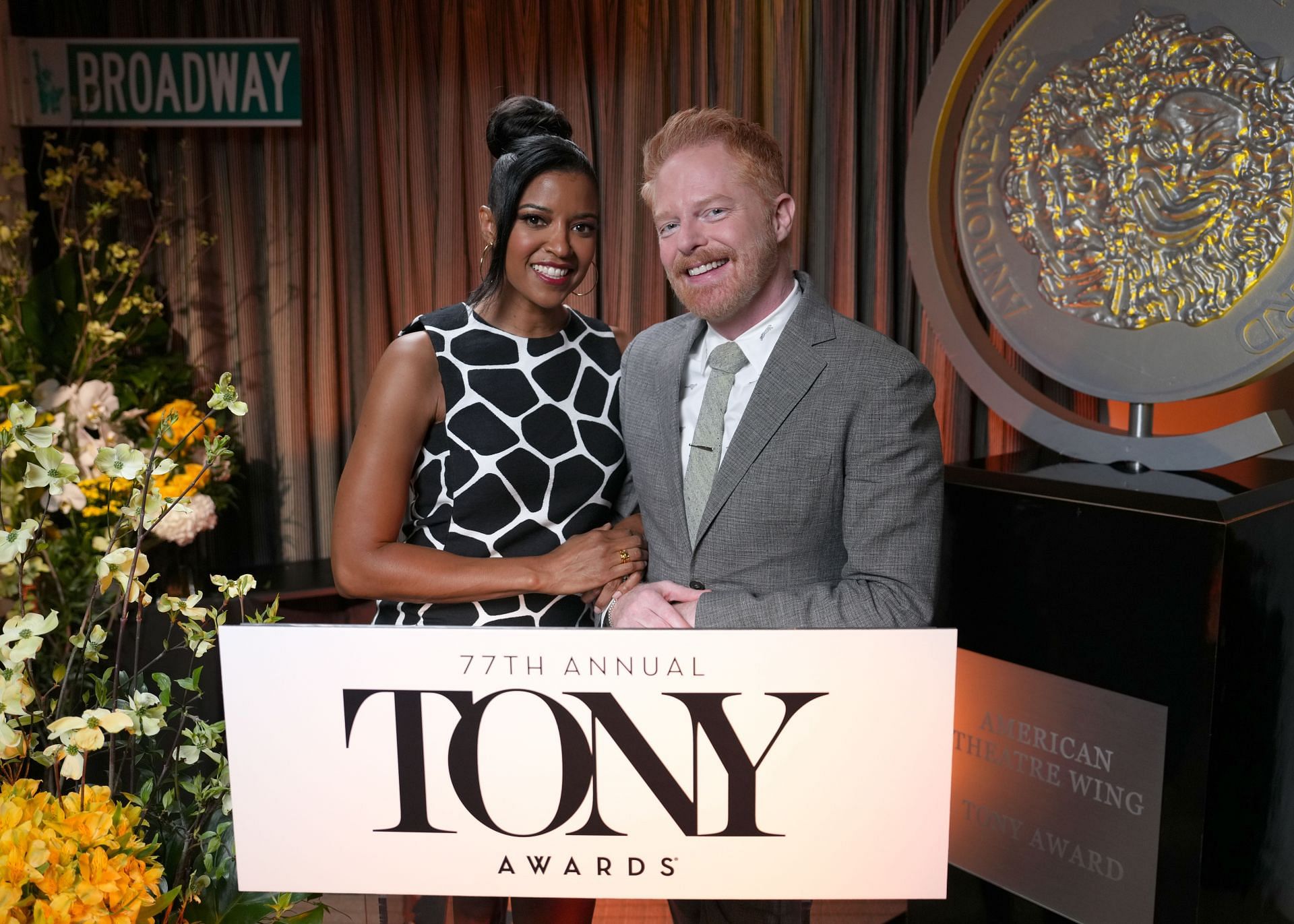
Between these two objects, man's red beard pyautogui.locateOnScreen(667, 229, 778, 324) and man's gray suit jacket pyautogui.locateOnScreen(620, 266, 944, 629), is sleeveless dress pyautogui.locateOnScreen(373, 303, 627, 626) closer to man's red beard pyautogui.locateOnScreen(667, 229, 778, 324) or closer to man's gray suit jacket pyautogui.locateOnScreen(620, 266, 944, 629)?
man's gray suit jacket pyautogui.locateOnScreen(620, 266, 944, 629)

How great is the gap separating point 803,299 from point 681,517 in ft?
1.12

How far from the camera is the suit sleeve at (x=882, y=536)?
1.25 m

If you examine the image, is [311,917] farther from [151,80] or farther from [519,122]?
[151,80]

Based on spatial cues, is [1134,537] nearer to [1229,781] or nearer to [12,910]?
[1229,781]

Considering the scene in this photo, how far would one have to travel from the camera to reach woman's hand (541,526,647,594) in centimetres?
143

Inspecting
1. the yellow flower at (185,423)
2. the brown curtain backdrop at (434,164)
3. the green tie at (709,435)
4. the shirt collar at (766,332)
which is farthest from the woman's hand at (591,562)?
the brown curtain backdrop at (434,164)

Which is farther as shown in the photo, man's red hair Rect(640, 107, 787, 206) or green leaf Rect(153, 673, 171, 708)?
man's red hair Rect(640, 107, 787, 206)

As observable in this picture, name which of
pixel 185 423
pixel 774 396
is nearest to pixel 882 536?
pixel 774 396

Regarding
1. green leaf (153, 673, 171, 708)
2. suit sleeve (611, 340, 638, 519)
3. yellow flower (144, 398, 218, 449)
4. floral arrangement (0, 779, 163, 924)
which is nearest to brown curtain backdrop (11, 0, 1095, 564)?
yellow flower (144, 398, 218, 449)

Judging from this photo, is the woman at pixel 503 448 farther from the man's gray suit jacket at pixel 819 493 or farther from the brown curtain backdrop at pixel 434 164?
the brown curtain backdrop at pixel 434 164

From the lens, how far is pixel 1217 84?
5.92 feet

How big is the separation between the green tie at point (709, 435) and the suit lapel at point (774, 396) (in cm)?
3

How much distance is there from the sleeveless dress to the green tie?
19 centimetres

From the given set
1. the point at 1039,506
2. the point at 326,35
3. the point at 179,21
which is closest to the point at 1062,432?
the point at 1039,506
